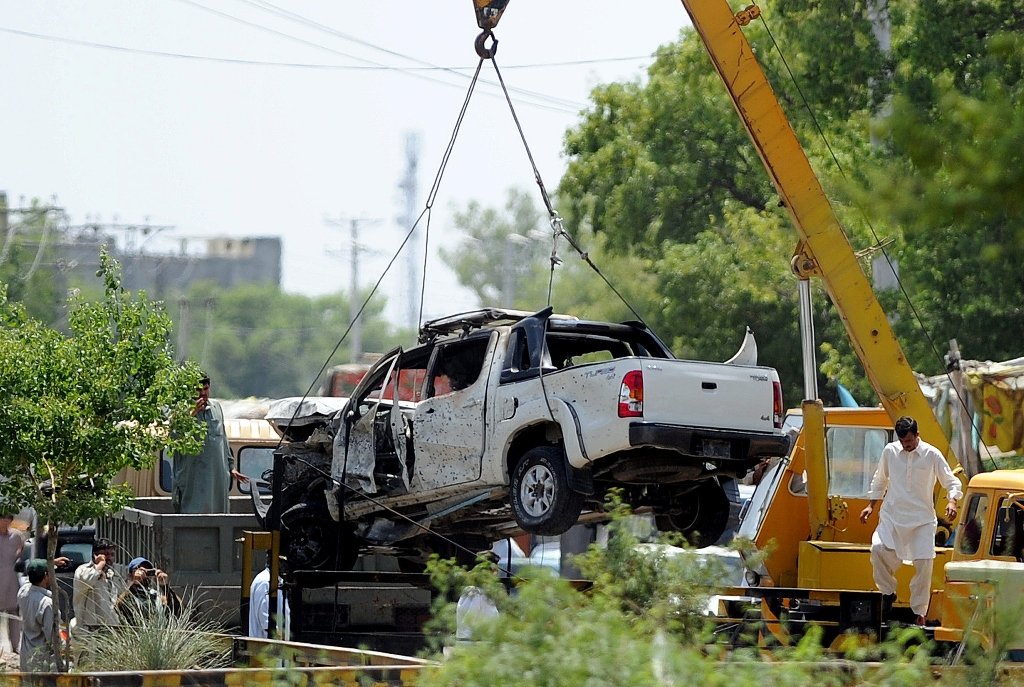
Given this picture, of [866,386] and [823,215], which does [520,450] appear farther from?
[866,386]

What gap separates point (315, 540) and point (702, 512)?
3.24 metres

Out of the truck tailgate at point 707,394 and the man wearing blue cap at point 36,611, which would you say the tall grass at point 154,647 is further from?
the truck tailgate at point 707,394

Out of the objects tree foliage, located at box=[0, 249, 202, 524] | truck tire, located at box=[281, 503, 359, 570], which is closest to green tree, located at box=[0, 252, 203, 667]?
tree foliage, located at box=[0, 249, 202, 524]

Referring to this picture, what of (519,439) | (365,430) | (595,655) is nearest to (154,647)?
(365,430)

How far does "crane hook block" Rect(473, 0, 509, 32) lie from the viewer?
12.4 metres

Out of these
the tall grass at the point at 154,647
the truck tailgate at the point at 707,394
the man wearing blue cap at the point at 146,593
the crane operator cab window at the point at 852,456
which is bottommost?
the tall grass at the point at 154,647

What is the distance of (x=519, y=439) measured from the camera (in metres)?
12.0

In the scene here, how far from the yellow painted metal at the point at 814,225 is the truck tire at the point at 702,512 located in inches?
64.4

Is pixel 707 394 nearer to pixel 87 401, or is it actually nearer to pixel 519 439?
pixel 519 439

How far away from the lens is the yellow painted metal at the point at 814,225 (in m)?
12.8

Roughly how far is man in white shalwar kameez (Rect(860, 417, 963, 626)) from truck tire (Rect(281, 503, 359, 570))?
14.4 ft

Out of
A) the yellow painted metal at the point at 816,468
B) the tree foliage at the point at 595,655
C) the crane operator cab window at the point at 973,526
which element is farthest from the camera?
the yellow painted metal at the point at 816,468

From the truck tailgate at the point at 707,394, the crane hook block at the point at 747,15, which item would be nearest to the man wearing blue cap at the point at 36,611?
the truck tailgate at the point at 707,394

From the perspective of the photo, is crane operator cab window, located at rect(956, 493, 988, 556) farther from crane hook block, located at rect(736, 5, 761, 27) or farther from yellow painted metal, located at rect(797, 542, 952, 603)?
crane hook block, located at rect(736, 5, 761, 27)
